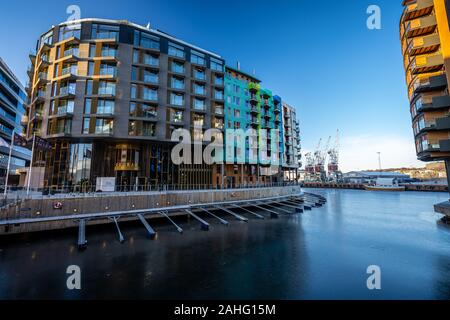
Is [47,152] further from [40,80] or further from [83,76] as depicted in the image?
[83,76]

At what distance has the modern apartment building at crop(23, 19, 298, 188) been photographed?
103 feet

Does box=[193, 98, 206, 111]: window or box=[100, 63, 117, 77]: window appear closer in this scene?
box=[100, 63, 117, 77]: window

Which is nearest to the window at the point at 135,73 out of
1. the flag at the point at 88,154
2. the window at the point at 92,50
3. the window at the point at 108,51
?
the window at the point at 108,51

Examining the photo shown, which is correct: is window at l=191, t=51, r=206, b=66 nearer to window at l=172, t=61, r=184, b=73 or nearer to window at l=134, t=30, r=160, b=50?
window at l=172, t=61, r=184, b=73

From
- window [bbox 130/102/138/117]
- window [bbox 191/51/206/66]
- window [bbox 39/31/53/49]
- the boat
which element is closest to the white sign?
window [bbox 130/102/138/117]

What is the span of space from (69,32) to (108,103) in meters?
14.4

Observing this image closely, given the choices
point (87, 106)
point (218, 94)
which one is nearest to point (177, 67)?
point (218, 94)

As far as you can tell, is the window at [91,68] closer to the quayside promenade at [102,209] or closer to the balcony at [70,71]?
the balcony at [70,71]

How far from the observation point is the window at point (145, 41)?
34906 mm

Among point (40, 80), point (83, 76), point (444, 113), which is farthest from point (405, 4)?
point (40, 80)

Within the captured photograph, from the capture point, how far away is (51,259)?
13.0 metres

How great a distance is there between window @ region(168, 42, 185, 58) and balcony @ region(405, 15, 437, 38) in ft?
123
